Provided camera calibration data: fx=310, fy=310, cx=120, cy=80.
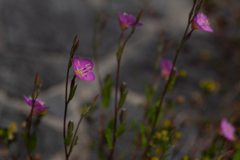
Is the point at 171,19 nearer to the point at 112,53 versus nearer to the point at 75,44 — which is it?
the point at 112,53

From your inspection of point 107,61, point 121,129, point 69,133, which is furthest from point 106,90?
point 107,61

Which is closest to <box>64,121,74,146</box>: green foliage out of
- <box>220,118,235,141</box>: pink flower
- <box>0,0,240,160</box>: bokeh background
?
<box>220,118,235,141</box>: pink flower

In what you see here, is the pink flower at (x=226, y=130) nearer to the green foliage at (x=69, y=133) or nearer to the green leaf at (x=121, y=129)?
the green leaf at (x=121, y=129)

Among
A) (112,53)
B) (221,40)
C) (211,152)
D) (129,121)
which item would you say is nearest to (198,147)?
(129,121)

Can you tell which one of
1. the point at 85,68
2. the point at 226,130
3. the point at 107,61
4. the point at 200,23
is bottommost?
the point at 107,61

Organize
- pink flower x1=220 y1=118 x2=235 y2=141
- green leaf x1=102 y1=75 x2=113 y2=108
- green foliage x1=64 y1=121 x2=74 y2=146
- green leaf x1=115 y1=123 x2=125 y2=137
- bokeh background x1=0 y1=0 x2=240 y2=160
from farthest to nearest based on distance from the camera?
bokeh background x1=0 y1=0 x2=240 y2=160 → green leaf x1=102 y1=75 x2=113 y2=108 → pink flower x1=220 y1=118 x2=235 y2=141 → green leaf x1=115 y1=123 x2=125 y2=137 → green foliage x1=64 y1=121 x2=74 y2=146

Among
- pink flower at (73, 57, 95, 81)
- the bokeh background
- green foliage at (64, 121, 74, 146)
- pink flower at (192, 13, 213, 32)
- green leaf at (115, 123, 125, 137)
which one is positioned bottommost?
the bokeh background

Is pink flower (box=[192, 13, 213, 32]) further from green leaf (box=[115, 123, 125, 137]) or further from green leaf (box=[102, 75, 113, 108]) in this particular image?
green leaf (box=[102, 75, 113, 108])

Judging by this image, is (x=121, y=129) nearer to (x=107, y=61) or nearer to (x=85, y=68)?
(x=85, y=68)

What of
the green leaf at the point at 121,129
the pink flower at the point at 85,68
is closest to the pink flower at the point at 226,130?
the green leaf at the point at 121,129
